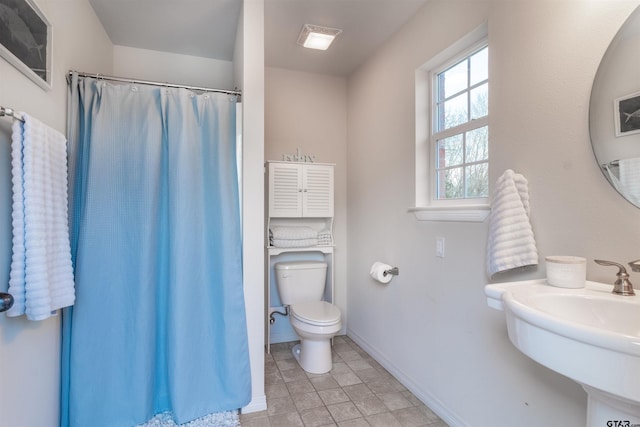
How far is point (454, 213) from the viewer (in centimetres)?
174

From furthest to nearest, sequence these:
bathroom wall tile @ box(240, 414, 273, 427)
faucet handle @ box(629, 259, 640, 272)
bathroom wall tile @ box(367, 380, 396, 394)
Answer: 1. bathroom wall tile @ box(367, 380, 396, 394)
2. bathroom wall tile @ box(240, 414, 273, 427)
3. faucet handle @ box(629, 259, 640, 272)

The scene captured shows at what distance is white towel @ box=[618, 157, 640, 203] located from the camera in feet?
3.24

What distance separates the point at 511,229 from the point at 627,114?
52 cm

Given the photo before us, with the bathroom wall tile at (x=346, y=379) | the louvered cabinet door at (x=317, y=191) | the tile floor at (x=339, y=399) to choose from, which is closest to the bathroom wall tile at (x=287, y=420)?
the tile floor at (x=339, y=399)

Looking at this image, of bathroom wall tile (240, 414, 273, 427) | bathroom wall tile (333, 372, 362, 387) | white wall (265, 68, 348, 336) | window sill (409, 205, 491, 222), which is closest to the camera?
window sill (409, 205, 491, 222)

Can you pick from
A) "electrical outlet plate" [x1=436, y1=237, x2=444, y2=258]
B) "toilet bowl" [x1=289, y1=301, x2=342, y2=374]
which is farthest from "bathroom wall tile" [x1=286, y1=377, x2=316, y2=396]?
"electrical outlet plate" [x1=436, y1=237, x2=444, y2=258]

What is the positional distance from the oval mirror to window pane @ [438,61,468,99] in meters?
0.86

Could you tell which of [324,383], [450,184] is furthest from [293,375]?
[450,184]

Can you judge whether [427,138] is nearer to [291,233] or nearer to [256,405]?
[291,233]

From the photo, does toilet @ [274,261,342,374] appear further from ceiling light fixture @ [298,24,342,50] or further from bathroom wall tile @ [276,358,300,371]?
ceiling light fixture @ [298,24,342,50]

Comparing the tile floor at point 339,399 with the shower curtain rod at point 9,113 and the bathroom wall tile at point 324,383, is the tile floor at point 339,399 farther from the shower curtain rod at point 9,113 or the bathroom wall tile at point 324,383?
the shower curtain rod at point 9,113

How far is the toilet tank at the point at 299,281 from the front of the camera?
8.75ft

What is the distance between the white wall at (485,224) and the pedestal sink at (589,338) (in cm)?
20

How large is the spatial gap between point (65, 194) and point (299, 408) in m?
1.70
